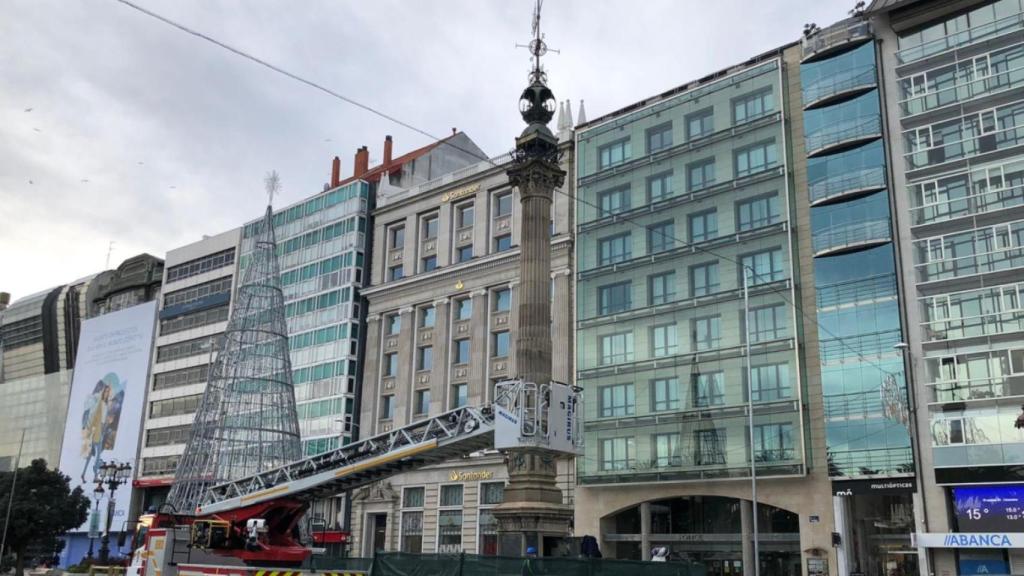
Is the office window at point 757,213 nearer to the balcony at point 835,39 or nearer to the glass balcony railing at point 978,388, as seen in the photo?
the balcony at point 835,39

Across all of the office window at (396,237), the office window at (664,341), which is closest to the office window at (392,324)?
the office window at (396,237)

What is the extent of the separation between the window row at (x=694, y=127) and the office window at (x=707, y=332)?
→ 409 inches

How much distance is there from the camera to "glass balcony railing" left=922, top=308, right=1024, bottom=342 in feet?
128

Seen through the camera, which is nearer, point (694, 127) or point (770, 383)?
point (770, 383)

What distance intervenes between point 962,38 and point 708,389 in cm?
2020

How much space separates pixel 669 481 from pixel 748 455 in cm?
445

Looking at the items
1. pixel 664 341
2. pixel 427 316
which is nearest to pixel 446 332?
pixel 427 316

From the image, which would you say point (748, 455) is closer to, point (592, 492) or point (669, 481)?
point (669, 481)

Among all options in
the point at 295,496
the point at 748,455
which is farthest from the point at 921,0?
the point at 295,496

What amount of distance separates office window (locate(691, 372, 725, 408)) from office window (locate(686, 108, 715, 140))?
13.3 m

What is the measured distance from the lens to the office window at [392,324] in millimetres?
66469

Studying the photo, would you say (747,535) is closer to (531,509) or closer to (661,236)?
(661,236)

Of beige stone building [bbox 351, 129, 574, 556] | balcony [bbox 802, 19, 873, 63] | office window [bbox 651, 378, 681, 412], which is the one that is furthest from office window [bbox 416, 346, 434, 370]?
balcony [bbox 802, 19, 873, 63]

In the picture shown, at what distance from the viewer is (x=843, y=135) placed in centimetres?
4525
